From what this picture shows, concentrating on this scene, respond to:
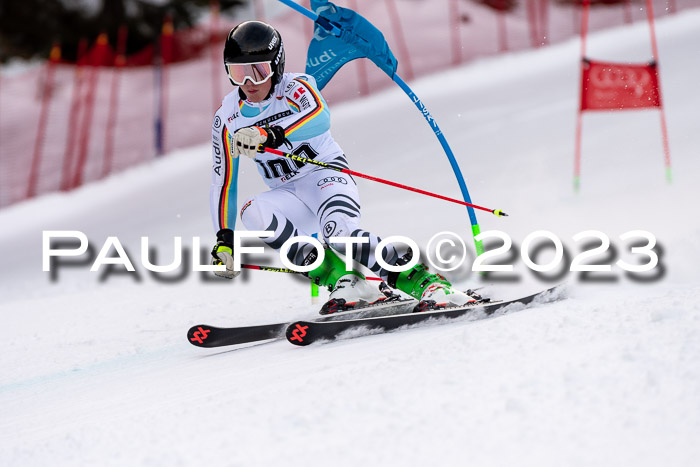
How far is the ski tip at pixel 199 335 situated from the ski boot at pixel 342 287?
23.6 inches

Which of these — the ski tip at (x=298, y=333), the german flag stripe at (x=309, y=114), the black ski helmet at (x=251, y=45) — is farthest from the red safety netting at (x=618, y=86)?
the ski tip at (x=298, y=333)

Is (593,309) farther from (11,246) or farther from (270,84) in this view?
(11,246)

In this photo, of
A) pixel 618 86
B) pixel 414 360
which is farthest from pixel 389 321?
pixel 618 86

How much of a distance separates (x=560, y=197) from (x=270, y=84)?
5.05 meters

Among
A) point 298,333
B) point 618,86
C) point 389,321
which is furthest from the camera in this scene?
point 618,86

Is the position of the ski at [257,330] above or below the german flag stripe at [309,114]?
below

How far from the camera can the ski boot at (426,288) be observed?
3.97m

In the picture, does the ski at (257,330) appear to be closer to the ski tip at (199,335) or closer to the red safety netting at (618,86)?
the ski tip at (199,335)

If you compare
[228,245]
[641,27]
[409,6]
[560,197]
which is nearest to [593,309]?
[228,245]

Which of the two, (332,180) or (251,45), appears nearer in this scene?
(251,45)

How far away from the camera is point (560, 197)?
8.38 m

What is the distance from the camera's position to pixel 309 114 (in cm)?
401

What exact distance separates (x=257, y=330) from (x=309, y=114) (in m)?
1.10

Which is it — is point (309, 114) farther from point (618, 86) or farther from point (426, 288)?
point (618, 86)
